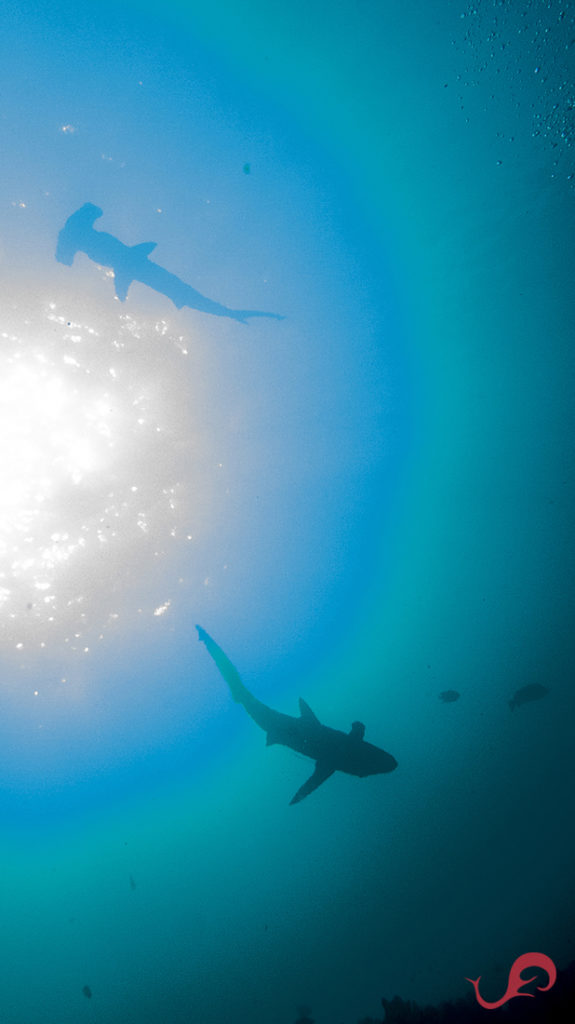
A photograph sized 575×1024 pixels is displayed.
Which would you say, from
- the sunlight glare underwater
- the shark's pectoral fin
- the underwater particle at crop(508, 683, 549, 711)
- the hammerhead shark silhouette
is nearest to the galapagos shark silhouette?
the sunlight glare underwater

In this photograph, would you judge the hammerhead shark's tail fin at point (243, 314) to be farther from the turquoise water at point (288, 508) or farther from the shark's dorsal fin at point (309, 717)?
the shark's dorsal fin at point (309, 717)

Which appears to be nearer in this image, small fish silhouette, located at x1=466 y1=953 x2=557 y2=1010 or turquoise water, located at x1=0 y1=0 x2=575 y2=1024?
turquoise water, located at x1=0 y1=0 x2=575 y2=1024

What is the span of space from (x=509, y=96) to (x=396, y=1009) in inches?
860

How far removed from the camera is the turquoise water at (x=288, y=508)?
7.45 m

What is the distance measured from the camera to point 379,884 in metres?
24.8

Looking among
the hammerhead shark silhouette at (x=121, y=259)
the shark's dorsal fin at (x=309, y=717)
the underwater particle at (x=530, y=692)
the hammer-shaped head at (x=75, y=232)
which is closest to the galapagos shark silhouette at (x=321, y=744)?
the shark's dorsal fin at (x=309, y=717)

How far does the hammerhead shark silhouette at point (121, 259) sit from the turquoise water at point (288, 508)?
0.32 meters

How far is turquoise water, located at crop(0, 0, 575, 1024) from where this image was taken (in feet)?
24.4

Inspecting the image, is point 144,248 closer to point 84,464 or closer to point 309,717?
point 84,464

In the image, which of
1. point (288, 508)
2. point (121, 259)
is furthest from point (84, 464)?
point (288, 508)

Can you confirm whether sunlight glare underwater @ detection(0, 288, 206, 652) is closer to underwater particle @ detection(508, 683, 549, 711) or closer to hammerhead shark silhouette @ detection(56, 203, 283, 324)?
hammerhead shark silhouette @ detection(56, 203, 283, 324)

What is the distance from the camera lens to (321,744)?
862 centimetres

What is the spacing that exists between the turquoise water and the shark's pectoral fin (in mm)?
490

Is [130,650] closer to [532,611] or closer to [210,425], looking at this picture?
[210,425]
